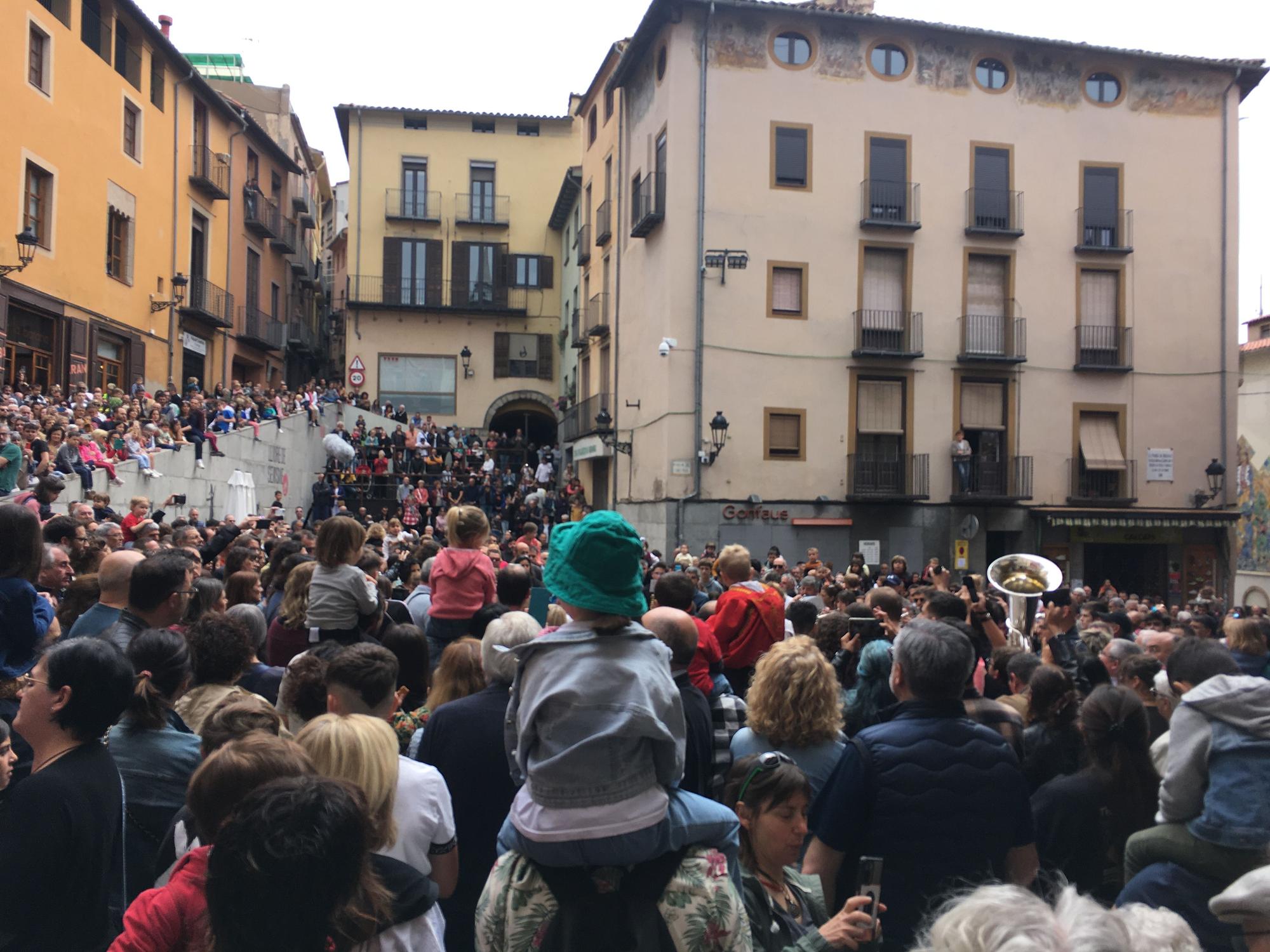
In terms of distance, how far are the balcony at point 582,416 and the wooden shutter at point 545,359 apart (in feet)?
14.9

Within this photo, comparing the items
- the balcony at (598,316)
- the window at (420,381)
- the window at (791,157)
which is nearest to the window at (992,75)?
the window at (791,157)

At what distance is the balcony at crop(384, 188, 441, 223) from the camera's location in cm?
3806

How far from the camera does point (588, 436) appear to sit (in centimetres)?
2903

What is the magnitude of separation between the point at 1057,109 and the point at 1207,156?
13.5ft

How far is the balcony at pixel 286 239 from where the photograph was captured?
36000 millimetres

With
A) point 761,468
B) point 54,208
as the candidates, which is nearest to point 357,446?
point 54,208

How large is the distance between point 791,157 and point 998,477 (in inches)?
344

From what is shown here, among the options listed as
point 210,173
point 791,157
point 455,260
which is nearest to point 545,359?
point 455,260

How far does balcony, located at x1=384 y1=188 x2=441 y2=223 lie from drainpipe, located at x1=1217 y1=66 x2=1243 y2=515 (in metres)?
25.3

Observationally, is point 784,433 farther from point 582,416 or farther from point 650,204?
point 582,416

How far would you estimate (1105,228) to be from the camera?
24.7m

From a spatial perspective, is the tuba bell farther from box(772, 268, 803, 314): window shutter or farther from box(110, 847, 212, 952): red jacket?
box(772, 268, 803, 314): window shutter

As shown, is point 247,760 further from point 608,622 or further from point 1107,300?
point 1107,300

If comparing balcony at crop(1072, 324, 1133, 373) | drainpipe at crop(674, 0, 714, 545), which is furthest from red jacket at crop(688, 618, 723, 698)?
balcony at crop(1072, 324, 1133, 373)
